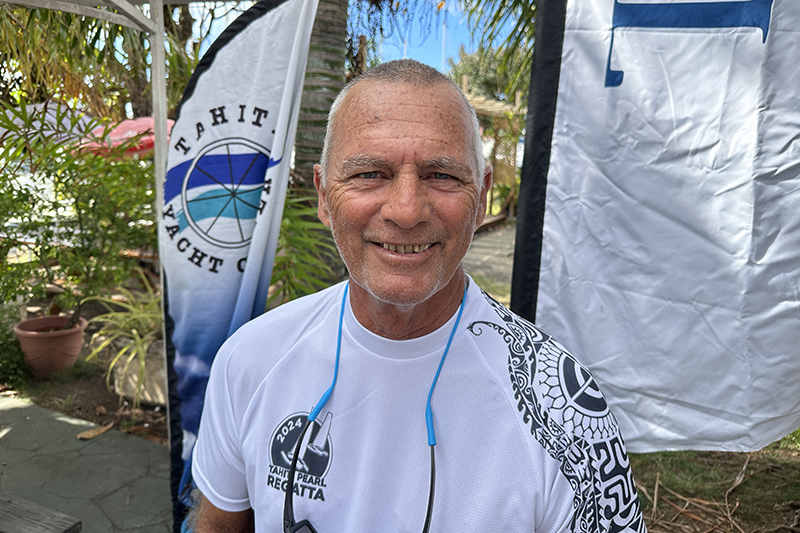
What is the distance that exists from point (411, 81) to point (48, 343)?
15.2 feet

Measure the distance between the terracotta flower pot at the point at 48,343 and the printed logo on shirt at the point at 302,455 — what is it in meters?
4.24

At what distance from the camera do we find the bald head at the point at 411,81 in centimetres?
127

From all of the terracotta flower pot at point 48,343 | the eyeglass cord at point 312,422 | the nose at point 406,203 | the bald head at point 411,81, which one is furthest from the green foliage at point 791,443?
the terracotta flower pot at point 48,343

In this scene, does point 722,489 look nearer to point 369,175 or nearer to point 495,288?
point 369,175

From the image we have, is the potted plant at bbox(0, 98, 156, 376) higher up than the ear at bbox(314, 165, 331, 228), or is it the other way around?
the ear at bbox(314, 165, 331, 228)

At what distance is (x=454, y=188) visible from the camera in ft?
4.09

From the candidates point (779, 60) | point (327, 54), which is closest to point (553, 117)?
point (779, 60)

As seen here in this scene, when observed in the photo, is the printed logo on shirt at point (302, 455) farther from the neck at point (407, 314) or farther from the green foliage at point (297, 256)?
the green foliage at point (297, 256)

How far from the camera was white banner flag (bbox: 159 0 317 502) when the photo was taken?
7.71 feet

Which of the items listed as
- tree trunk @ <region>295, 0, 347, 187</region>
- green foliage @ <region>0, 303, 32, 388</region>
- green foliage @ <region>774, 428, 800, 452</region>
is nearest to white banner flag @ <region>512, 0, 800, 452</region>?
tree trunk @ <region>295, 0, 347, 187</region>

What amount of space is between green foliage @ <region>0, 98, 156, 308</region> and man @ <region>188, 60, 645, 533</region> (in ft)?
11.5

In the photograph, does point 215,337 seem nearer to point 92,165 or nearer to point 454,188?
point 454,188

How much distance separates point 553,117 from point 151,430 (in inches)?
137

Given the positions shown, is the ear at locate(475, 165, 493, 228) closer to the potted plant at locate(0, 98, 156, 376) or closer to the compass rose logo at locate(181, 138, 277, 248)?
the compass rose logo at locate(181, 138, 277, 248)
